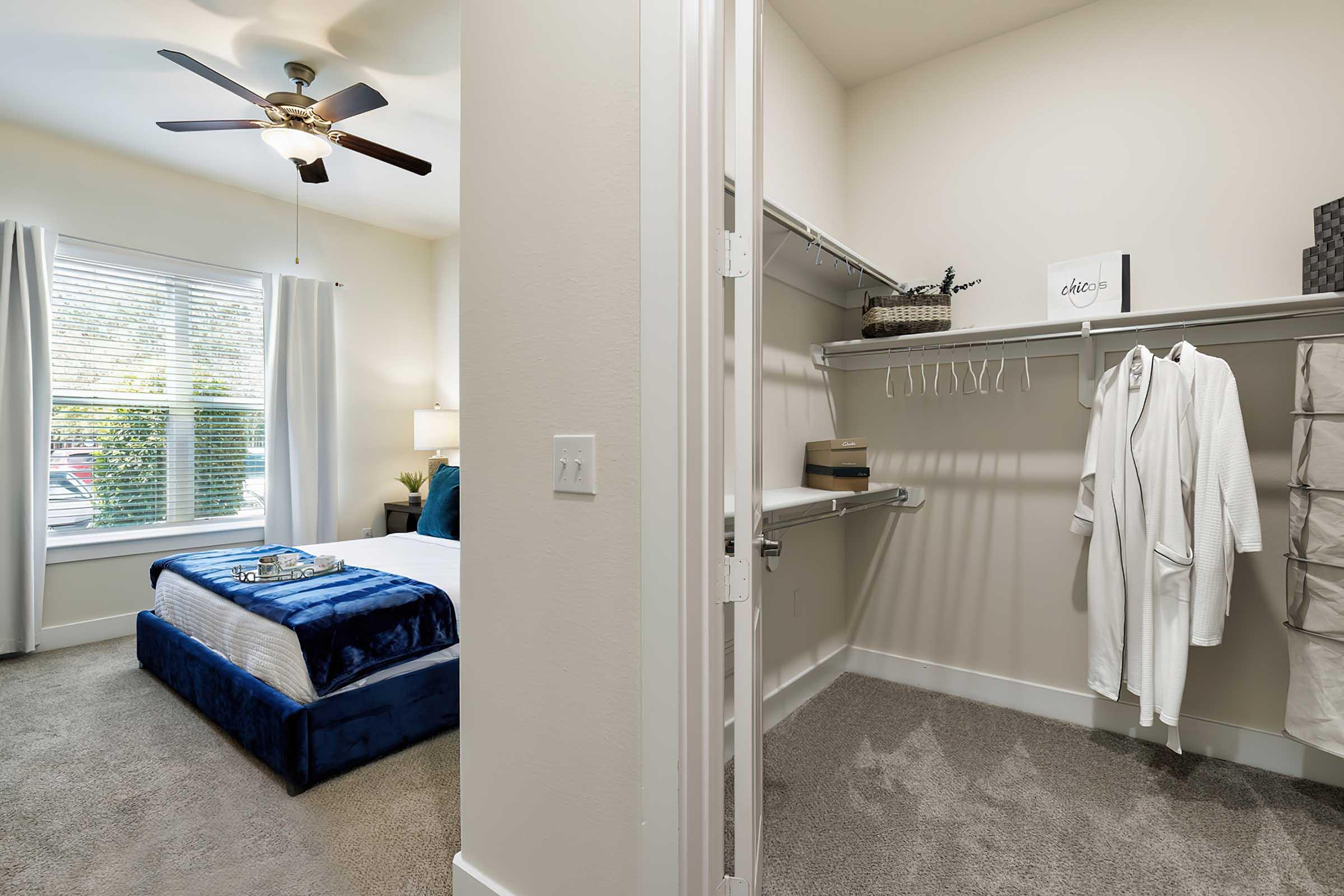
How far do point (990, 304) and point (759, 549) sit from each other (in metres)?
2.00

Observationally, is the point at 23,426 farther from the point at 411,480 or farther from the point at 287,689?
the point at 287,689

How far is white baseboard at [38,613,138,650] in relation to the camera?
11.3ft

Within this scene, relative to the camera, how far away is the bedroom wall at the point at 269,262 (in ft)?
11.4

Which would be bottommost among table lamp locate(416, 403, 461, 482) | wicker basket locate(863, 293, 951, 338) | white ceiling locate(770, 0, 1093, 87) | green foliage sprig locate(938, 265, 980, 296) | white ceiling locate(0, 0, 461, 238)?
table lamp locate(416, 403, 461, 482)

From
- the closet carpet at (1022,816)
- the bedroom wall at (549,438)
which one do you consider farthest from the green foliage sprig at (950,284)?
the bedroom wall at (549,438)

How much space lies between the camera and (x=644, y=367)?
113 cm

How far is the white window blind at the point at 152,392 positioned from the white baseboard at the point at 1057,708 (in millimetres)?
3791

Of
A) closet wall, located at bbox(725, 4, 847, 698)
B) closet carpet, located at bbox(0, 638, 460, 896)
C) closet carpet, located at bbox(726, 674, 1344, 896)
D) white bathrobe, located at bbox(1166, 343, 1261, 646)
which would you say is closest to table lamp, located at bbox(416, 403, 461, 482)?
closet carpet, located at bbox(0, 638, 460, 896)

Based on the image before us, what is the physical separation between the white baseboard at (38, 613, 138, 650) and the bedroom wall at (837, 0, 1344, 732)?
416 centimetres

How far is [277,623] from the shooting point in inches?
85.3

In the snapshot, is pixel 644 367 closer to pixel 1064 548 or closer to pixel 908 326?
pixel 908 326

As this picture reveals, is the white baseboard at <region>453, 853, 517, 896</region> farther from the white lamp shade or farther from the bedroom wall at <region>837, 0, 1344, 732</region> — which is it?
the white lamp shade

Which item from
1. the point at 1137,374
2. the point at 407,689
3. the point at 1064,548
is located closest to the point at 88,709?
the point at 407,689

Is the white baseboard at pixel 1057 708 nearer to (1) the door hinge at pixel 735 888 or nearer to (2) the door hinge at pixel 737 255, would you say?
(1) the door hinge at pixel 735 888
